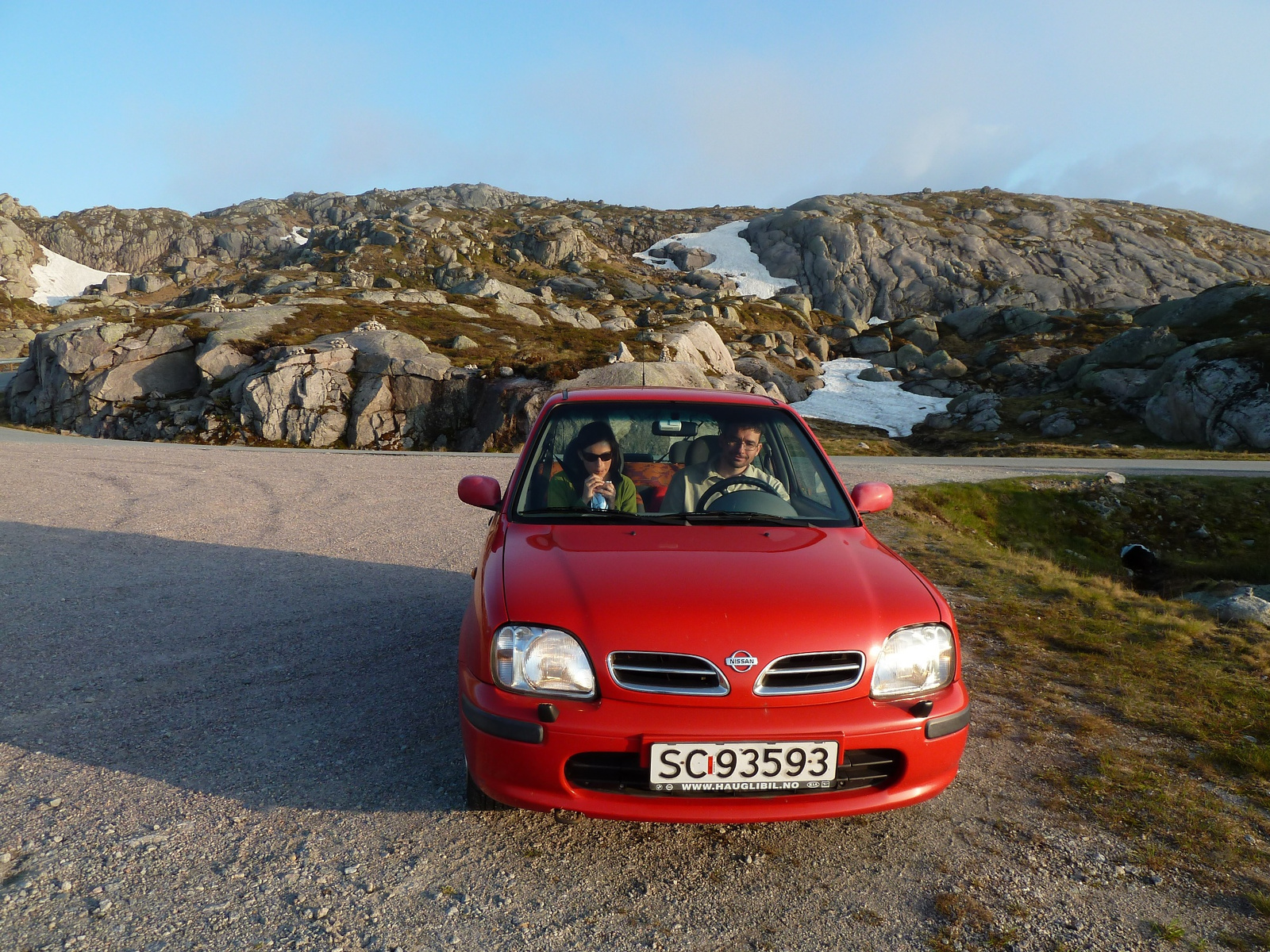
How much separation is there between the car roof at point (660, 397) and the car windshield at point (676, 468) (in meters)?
0.03

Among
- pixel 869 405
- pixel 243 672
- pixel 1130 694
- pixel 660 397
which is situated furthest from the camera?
pixel 869 405

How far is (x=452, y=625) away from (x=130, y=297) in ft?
472

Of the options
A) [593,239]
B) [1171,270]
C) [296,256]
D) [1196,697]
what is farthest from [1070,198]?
[1196,697]

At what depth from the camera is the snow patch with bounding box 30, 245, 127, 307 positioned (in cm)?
12950

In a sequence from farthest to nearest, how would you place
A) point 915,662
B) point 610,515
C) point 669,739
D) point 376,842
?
point 610,515, point 376,842, point 915,662, point 669,739

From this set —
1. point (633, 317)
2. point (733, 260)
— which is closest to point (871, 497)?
point (633, 317)

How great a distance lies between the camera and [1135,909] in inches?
109

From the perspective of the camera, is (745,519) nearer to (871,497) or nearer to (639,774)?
(871,497)

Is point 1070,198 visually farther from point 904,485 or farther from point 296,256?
point 904,485

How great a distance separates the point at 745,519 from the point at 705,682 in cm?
123

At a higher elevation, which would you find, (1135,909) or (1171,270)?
(1171,270)

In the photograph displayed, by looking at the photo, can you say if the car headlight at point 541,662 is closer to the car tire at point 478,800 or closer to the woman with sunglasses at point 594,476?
the car tire at point 478,800

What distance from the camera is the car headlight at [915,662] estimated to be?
285cm

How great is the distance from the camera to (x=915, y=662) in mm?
2922
